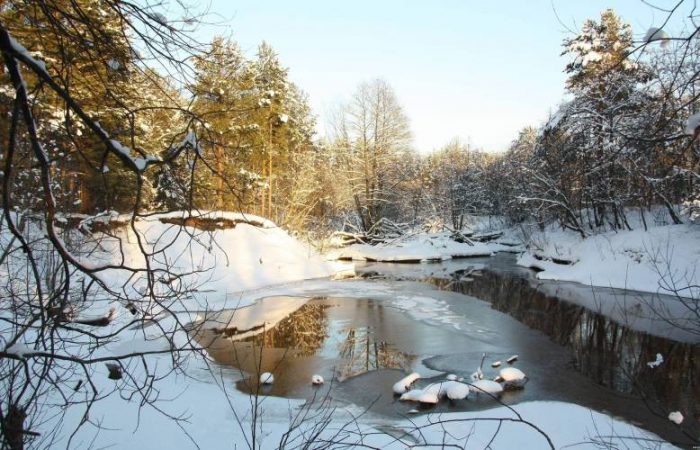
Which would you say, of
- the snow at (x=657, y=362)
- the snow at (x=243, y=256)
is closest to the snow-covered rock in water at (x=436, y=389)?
the snow at (x=657, y=362)

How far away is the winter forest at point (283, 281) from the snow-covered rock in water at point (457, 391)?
0.08 ft

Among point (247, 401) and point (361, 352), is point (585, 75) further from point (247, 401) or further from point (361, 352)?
point (247, 401)

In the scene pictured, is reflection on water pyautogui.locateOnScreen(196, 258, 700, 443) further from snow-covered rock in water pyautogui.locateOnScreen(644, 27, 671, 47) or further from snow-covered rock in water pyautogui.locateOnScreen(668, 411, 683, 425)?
snow-covered rock in water pyautogui.locateOnScreen(644, 27, 671, 47)

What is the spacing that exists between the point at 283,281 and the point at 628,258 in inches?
501

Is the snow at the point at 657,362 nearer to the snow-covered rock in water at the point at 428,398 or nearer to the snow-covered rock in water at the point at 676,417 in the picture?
the snow-covered rock in water at the point at 676,417

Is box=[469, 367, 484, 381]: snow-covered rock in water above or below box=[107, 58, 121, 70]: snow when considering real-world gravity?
below

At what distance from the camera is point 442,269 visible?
2414 centimetres

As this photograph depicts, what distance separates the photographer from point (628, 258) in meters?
17.0

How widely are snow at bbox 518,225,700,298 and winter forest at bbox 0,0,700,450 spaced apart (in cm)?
12

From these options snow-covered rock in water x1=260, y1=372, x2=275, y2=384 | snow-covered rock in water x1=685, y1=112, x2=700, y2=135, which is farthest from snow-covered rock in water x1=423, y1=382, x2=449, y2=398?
snow-covered rock in water x1=685, y1=112, x2=700, y2=135

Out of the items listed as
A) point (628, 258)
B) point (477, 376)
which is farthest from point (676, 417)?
point (628, 258)

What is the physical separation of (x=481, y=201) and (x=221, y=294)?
3444cm

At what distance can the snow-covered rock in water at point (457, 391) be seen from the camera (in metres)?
6.65

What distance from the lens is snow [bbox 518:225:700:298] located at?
14828mm
